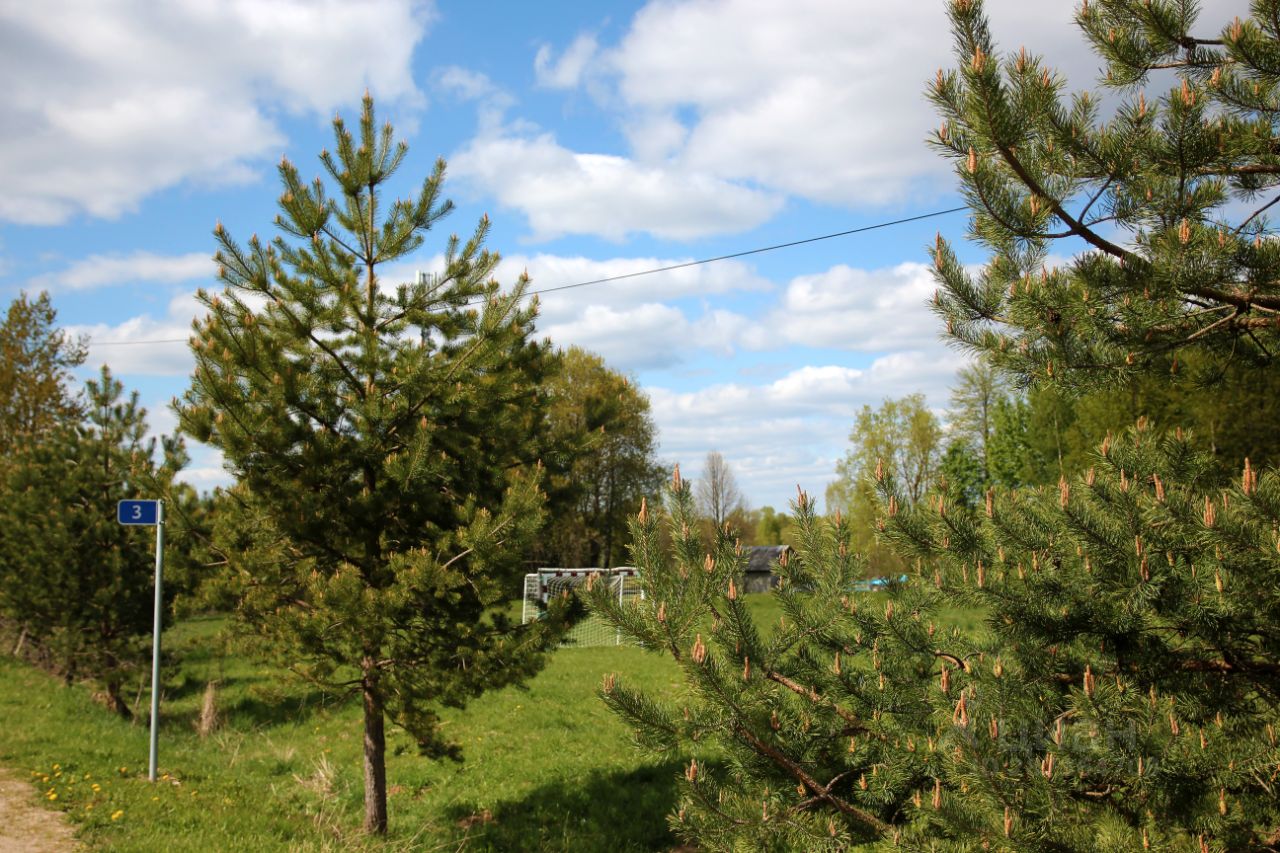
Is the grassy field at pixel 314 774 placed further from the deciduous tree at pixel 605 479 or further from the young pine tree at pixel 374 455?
the deciduous tree at pixel 605 479

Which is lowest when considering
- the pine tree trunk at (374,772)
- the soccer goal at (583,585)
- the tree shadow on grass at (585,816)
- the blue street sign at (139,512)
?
the tree shadow on grass at (585,816)

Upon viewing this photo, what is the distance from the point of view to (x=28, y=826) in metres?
6.45

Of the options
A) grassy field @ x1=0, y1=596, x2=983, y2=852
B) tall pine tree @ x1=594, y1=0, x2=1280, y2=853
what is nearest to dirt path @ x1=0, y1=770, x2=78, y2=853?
grassy field @ x1=0, y1=596, x2=983, y2=852

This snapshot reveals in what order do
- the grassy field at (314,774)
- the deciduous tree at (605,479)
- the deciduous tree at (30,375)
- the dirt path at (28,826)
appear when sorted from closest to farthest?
the dirt path at (28,826) → the grassy field at (314,774) → the deciduous tree at (30,375) → the deciduous tree at (605,479)

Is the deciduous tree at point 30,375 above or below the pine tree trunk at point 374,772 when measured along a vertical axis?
above

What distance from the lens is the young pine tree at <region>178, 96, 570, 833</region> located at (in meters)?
6.73

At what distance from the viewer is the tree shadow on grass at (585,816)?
8.13m

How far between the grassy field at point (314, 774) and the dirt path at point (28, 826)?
Answer: 14 centimetres

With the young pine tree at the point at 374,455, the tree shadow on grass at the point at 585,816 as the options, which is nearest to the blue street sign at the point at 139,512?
the young pine tree at the point at 374,455

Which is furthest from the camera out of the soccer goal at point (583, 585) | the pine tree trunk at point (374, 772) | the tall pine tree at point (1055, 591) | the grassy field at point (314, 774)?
the pine tree trunk at point (374, 772)

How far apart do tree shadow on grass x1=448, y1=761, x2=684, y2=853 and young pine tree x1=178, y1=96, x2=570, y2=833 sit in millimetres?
1150

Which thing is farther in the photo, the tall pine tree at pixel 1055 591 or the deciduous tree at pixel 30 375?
the deciduous tree at pixel 30 375

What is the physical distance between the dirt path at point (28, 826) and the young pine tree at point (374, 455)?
1886 millimetres

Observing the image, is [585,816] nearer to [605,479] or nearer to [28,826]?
[28,826]
